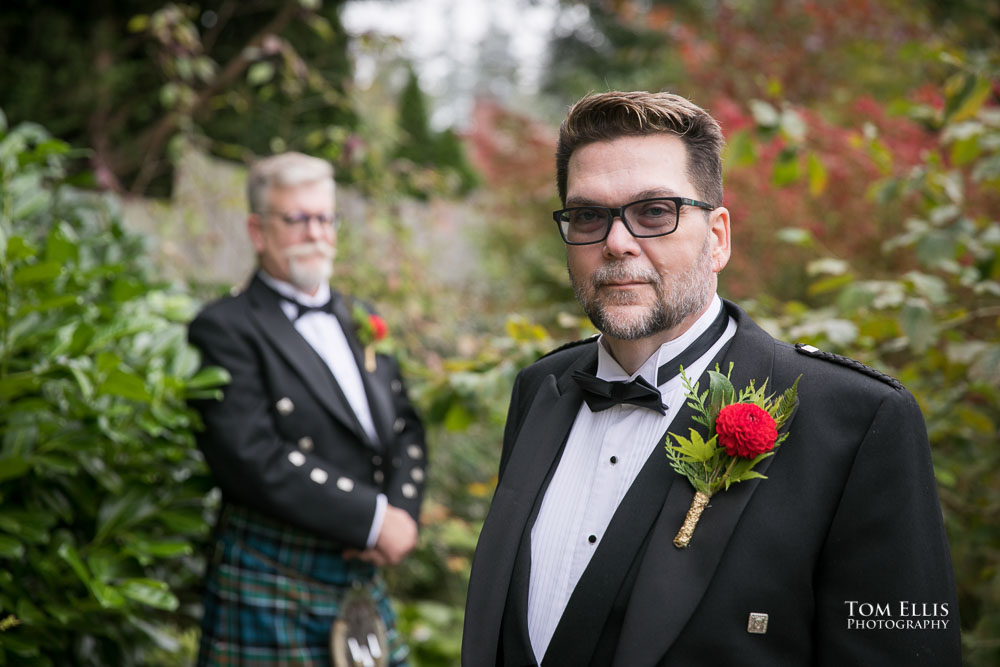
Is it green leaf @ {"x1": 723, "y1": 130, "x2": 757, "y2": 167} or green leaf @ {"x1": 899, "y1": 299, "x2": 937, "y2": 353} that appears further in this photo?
green leaf @ {"x1": 723, "y1": 130, "x2": 757, "y2": 167}

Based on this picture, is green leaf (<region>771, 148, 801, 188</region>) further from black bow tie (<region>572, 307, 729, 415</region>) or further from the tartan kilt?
the tartan kilt

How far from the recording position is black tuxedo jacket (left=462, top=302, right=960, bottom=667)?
45.3 inches

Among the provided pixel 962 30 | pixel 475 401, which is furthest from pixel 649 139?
pixel 962 30

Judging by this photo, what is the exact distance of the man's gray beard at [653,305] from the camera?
136 cm

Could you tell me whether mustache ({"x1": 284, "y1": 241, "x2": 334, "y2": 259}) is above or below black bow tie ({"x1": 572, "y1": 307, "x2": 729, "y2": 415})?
above

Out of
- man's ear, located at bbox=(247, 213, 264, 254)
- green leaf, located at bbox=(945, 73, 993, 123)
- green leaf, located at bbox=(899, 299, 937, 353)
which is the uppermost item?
green leaf, located at bbox=(945, 73, 993, 123)

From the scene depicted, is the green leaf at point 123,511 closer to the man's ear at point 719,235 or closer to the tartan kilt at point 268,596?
the tartan kilt at point 268,596

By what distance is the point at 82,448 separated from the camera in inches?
84.6

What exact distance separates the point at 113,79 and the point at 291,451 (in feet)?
10.8

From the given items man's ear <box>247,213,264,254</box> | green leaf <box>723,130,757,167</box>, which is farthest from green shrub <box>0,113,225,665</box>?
green leaf <box>723,130,757,167</box>

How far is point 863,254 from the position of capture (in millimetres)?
4277

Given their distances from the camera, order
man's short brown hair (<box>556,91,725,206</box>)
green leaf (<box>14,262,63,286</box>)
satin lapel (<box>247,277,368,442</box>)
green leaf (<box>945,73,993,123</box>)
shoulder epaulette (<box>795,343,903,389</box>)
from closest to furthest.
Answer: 1. shoulder epaulette (<box>795,343,903,389</box>)
2. man's short brown hair (<box>556,91,725,206</box>)
3. green leaf (<box>14,262,63,286</box>)
4. green leaf (<box>945,73,993,123</box>)
5. satin lapel (<box>247,277,368,442</box>)

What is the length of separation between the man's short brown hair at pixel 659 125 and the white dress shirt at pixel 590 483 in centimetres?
22

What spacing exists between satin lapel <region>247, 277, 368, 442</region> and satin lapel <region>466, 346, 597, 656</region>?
116 cm
